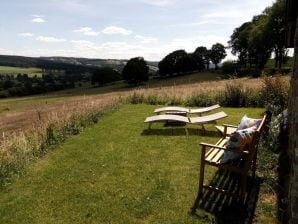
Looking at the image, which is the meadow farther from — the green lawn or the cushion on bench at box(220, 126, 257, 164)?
the cushion on bench at box(220, 126, 257, 164)

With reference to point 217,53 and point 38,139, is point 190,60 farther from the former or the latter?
point 38,139

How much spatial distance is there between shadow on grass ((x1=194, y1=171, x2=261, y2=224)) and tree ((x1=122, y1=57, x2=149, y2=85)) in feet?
165

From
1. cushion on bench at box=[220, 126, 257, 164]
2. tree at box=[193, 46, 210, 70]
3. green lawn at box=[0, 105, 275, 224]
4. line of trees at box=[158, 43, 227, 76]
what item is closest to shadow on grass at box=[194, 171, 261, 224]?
green lawn at box=[0, 105, 275, 224]

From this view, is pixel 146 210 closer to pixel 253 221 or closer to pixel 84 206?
pixel 84 206

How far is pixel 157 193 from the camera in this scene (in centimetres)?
581

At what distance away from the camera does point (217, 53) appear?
218 feet

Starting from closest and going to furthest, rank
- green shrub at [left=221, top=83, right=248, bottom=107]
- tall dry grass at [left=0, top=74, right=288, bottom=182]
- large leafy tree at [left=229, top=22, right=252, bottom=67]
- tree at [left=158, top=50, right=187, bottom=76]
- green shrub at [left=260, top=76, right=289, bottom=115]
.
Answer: tall dry grass at [left=0, top=74, right=288, bottom=182], green shrub at [left=260, top=76, right=289, bottom=115], green shrub at [left=221, top=83, right=248, bottom=107], large leafy tree at [left=229, top=22, right=252, bottom=67], tree at [left=158, top=50, right=187, bottom=76]

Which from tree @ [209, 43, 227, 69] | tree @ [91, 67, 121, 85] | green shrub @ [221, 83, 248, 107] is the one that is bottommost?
tree @ [91, 67, 121, 85]

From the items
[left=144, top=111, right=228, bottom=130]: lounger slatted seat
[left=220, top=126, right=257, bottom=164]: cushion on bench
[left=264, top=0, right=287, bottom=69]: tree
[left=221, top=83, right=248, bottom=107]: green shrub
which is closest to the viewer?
[left=220, top=126, right=257, bottom=164]: cushion on bench

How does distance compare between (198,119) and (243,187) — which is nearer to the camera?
(243,187)

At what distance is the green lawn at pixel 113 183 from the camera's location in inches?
206

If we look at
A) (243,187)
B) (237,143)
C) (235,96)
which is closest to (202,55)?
(235,96)

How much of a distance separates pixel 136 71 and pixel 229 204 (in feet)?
168

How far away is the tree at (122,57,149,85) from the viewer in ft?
182
